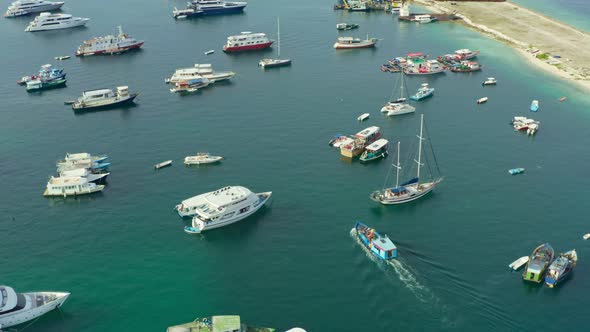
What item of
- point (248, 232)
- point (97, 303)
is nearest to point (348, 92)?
point (248, 232)

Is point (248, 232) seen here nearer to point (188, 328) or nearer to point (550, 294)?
point (188, 328)

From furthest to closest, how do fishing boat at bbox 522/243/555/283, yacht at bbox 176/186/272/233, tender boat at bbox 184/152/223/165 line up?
tender boat at bbox 184/152/223/165
yacht at bbox 176/186/272/233
fishing boat at bbox 522/243/555/283

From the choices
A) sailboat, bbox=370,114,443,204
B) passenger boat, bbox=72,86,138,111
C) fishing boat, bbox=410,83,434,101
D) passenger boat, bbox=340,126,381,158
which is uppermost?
passenger boat, bbox=72,86,138,111

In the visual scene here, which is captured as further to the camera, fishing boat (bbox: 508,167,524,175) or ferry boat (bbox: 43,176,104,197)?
fishing boat (bbox: 508,167,524,175)

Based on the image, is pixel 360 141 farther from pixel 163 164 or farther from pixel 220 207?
pixel 163 164

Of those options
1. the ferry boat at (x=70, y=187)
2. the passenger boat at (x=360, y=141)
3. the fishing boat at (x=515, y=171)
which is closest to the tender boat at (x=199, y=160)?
the ferry boat at (x=70, y=187)

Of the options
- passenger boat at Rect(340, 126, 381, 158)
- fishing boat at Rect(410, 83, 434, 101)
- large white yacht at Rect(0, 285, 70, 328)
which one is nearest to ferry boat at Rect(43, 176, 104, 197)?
large white yacht at Rect(0, 285, 70, 328)

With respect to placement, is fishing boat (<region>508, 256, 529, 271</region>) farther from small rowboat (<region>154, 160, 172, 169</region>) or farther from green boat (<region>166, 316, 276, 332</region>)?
small rowboat (<region>154, 160, 172, 169</region>)

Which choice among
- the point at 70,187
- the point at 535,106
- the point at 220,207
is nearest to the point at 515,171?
the point at 535,106
